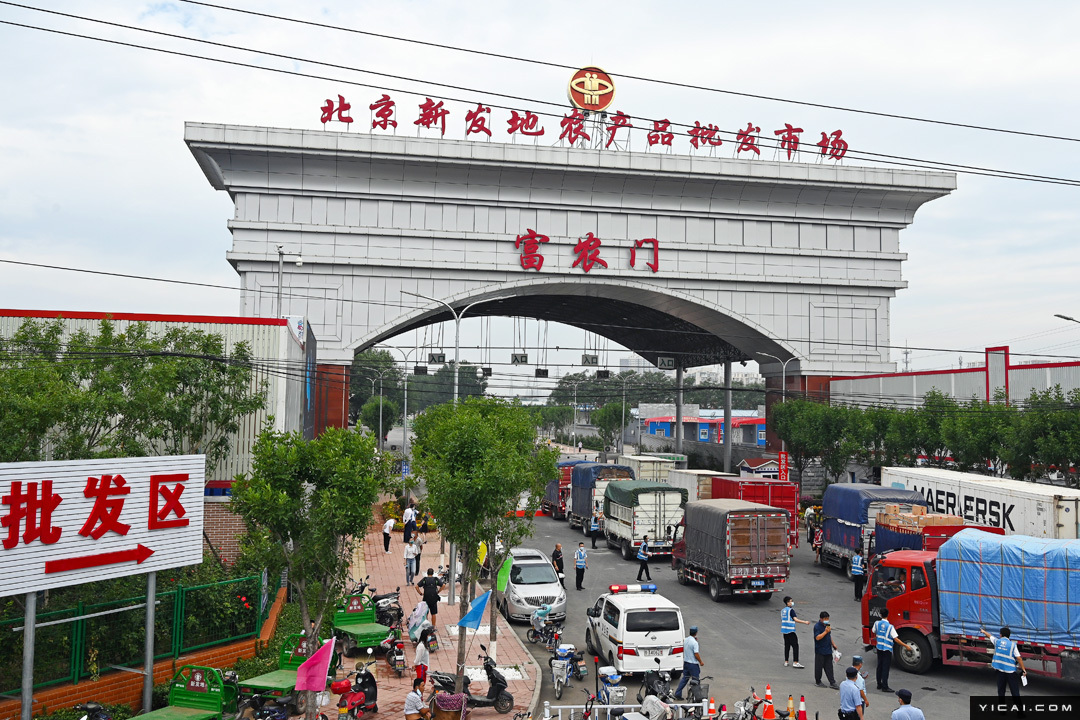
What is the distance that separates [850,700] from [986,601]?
15.6ft

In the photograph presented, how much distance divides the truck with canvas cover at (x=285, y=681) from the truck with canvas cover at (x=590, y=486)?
22.0 m

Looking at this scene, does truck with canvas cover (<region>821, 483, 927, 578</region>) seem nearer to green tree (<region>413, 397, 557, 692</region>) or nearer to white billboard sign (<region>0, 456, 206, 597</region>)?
green tree (<region>413, 397, 557, 692</region>)

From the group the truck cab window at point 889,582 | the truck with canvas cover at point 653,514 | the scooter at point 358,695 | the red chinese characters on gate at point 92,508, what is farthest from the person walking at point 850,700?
the truck with canvas cover at point 653,514

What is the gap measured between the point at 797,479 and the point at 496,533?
3943cm

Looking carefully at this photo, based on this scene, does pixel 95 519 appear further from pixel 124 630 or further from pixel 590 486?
pixel 590 486

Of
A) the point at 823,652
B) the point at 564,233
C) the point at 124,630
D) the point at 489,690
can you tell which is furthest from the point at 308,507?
the point at 564,233

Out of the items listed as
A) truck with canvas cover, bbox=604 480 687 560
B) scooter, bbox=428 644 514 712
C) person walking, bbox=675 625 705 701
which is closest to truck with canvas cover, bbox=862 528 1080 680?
person walking, bbox=675 625 705 701

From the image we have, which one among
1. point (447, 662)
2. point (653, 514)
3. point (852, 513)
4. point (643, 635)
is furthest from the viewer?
point (653, 514)

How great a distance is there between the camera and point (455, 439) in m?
16.8

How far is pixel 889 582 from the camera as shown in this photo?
1770cm

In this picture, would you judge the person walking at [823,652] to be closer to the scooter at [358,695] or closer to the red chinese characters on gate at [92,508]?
the scooter at [358,695]

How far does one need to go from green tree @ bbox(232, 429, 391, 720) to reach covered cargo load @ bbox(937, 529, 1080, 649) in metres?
11.3

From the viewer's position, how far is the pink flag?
12.2m

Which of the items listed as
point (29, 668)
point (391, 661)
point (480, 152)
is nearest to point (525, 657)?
point (391, 661)
